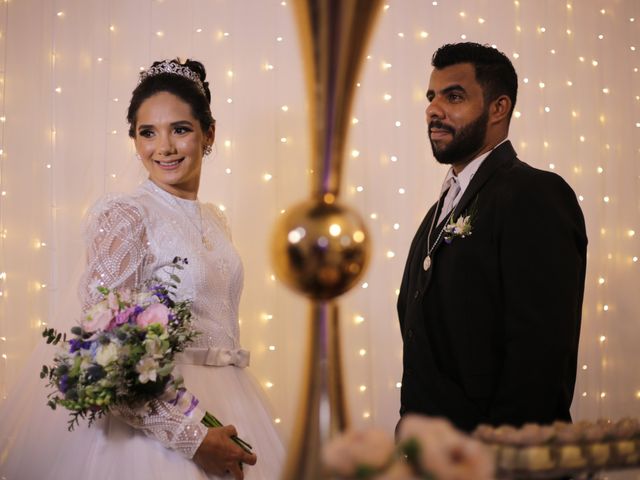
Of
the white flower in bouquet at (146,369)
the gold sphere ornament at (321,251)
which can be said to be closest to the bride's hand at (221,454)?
the white flower in bouquet at (146,369)

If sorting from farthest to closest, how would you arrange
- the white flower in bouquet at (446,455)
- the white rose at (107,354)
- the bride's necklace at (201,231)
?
the bride's necklace at (201,231)
the white rose at (107,354)
the white flower in bouquet at (446,455)

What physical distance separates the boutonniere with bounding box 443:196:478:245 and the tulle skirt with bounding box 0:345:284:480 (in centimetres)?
70

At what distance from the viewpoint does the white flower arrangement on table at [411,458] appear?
0.77m

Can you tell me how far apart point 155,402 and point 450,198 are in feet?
3.42

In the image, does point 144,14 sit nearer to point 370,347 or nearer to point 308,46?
point 370,347

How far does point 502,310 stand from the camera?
6.45ft

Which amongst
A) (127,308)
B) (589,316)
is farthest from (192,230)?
(589,316)

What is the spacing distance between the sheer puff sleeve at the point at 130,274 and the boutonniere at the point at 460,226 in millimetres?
794

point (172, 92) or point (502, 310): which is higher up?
point (172, 92)

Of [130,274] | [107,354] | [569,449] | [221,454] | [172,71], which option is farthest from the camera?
[172,71]

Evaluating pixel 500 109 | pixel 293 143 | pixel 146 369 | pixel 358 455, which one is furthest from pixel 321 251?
pixel 293 143

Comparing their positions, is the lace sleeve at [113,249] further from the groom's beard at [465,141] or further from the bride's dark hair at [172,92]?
the groom's beard at [465,141]

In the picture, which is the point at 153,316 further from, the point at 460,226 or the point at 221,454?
the point at 460,226

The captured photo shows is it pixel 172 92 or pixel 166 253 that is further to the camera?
pixel 172 92
